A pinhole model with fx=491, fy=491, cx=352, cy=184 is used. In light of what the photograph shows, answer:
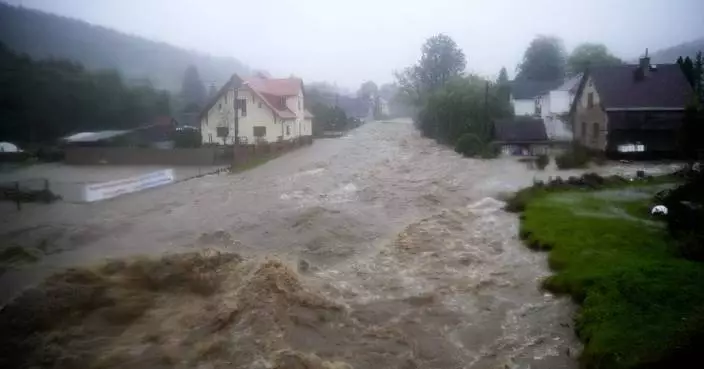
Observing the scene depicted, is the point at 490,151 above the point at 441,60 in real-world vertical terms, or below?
below

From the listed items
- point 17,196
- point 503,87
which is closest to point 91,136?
point 17,196

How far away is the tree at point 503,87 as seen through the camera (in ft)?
118

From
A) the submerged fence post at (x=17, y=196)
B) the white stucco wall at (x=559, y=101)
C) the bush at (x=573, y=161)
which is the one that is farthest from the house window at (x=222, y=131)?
the white stucco wall at (x=559, y=101)

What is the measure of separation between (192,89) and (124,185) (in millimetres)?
4699

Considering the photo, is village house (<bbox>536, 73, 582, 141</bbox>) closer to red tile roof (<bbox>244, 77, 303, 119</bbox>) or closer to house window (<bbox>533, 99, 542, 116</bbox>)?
house window (<bbox>533, 99, 542, 116</bbox>)

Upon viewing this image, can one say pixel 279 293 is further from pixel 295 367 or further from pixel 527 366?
pixel 527 366

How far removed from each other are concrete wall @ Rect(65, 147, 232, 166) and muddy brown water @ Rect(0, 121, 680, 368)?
1397 millimetres

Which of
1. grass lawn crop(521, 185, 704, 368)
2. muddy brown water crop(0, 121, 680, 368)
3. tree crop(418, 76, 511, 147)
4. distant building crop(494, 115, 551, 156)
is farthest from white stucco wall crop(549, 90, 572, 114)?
grass lawn crop(521, 185, 704, 368)

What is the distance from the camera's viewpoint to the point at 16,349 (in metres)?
6.76

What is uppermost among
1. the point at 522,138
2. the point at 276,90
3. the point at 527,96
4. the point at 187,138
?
the point at 527,96

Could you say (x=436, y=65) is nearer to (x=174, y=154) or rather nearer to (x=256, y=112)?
(x=256, y=112)

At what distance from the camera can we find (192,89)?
1830 centimetres

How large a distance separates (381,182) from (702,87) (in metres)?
20.3

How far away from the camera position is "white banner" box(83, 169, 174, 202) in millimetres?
14094
